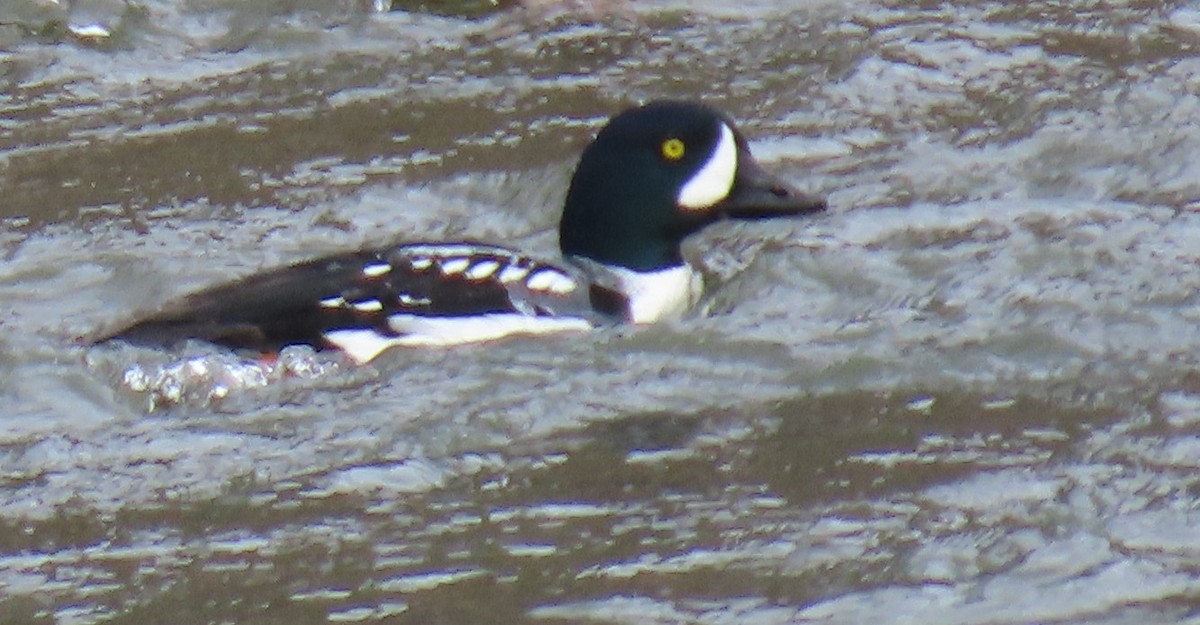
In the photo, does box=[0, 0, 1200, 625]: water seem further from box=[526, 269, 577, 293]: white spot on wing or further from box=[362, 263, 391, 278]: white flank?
box=[362, 263, 391, 278]: white flank

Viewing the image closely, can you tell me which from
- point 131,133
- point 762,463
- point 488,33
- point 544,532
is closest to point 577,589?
point 544,532

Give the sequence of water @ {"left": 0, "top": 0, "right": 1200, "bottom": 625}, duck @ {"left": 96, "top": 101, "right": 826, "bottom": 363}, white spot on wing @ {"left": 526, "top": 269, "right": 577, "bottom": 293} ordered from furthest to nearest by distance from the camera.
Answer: white spot on wing @ {"left": 526, "top": 269, "right": 577, "bottom": 293} < duck @ {"left": 96, "top": 101, "right": 826, "bottom": 363} < water @ {"left": 0, "top": 0, "right": 1200, "bottom": 625}

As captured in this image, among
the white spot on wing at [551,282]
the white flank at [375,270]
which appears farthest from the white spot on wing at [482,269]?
the white flank at [375,270]

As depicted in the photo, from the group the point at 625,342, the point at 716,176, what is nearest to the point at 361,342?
the point at 625,342

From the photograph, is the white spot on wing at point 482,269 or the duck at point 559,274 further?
the white spot on wing at point 482,269

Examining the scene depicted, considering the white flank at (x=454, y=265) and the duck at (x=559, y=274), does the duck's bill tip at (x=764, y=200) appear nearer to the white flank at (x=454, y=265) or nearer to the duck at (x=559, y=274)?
the duck at (x=559, y=274)

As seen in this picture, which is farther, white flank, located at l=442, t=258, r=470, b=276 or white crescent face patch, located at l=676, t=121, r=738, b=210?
white crescent face patch, located at l=676, t=121, r=738, b=210

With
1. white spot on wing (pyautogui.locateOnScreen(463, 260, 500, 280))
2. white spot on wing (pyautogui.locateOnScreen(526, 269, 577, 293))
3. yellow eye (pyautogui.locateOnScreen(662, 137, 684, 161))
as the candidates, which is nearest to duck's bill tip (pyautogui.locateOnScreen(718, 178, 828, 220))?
yellow eye (pyautogui.locateOnScreen(662, 137, 684, 161))

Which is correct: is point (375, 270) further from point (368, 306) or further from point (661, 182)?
point (661, 182)

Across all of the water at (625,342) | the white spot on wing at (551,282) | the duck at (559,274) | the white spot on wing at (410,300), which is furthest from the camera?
the white spot on wing at (551,282)
